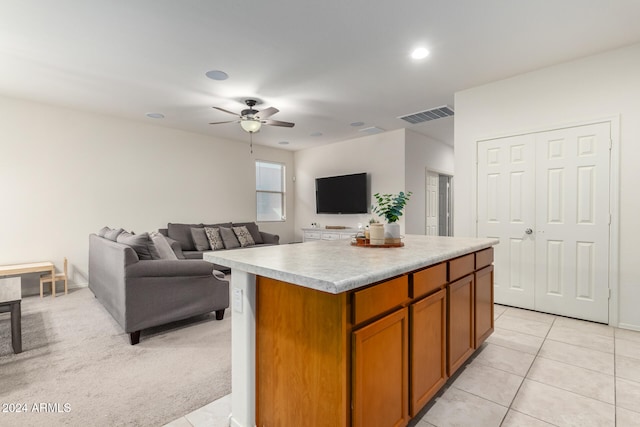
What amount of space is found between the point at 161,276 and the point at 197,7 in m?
2.25

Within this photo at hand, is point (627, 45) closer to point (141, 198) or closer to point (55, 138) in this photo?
point (141, 198)

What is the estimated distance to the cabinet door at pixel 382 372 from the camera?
1.23 meters

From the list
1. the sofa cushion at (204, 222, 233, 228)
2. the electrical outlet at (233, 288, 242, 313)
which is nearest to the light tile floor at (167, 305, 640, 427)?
the electrical outlet at (233, 288, 242, 313)

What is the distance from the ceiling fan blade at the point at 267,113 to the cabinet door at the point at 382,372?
3287 mm

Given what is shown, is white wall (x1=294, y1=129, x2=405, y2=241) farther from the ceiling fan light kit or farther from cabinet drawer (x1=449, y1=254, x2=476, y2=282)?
cabinet drawer (x1=449, y1=254, x2=476, y2=282)

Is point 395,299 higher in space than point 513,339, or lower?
higher

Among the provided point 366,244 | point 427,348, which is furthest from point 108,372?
point 427,348

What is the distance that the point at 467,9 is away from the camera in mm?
2389

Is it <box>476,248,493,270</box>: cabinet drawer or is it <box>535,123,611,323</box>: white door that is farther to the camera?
<box>535,123,611,323</box>: white door

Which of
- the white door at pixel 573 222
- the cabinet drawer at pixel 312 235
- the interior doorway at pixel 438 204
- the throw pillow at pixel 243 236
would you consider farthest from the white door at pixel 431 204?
the throw pillow at pixel 243 236

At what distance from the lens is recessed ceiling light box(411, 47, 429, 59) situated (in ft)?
9.78

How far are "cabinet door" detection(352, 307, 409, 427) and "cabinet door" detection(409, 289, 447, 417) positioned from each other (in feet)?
0.26

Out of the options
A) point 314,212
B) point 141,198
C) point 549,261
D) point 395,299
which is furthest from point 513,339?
point 141,198


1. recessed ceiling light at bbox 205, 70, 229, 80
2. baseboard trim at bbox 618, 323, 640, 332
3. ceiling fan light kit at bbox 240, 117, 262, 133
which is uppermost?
recessed ceiling light at bbox 205, 70, 229, 80
